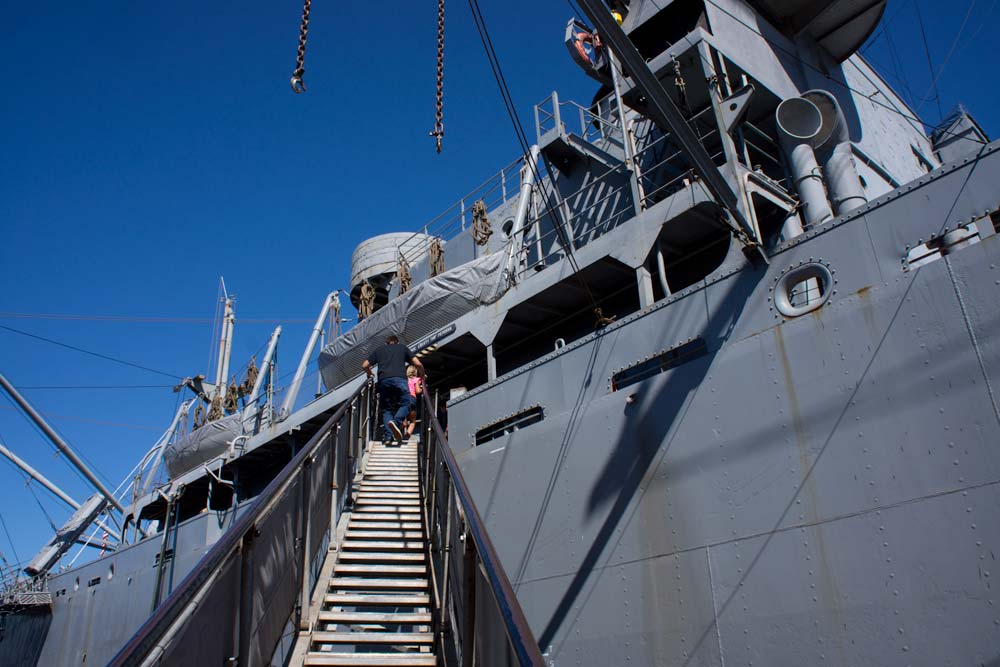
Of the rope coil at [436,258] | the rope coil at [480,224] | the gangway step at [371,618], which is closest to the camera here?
the gangway step at [371,618]

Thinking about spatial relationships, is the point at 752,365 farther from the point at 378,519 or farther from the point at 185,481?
the point at 185,481

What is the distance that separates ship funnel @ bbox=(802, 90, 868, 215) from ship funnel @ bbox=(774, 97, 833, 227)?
0.35 feet

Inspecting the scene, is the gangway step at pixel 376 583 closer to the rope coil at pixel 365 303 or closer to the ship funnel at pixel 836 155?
the ship funnel at pixel 836 155

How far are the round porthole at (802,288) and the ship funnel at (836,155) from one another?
1.66 m

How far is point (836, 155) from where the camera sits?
322 inches

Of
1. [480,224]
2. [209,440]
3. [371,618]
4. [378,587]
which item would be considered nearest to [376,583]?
[378,587]

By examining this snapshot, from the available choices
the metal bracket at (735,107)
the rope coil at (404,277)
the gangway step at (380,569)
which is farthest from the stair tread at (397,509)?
the rope coil at (404,277)

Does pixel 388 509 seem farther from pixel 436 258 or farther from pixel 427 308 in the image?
pixel 436 258

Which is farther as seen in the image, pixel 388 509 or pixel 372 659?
pixel 388 509

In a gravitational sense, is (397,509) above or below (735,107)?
below

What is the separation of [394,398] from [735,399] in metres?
4.82

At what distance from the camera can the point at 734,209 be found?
22.2ft

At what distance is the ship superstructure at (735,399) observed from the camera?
197 inches

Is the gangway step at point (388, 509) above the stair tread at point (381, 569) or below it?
above
